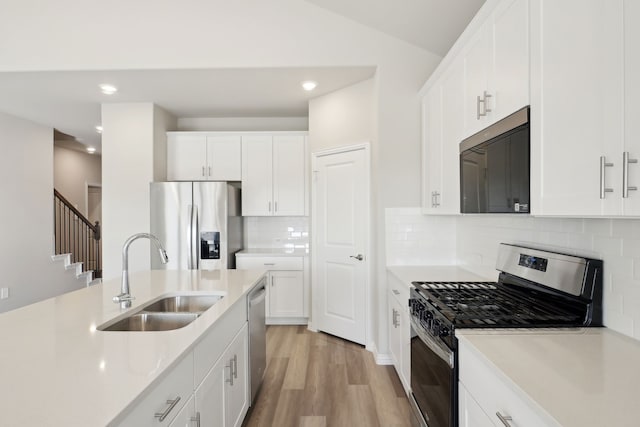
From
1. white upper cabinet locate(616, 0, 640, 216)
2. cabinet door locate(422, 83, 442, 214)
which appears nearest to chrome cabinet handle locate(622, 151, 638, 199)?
white upper cabinet locate(616, 0, 640, 216)

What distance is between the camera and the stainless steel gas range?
1.49 meters

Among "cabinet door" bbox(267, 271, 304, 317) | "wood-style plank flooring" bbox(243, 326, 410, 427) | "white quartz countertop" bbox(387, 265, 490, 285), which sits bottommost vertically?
"wood-style plank flooring" bbox(243, 326, 410, 427)

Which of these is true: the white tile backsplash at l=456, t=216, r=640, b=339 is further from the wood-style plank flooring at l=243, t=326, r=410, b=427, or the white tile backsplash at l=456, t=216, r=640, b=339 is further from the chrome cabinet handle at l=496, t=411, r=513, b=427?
the wood-style plank flooring at l=243, t=326, r=410, b=427

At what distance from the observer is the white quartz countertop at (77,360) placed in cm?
85

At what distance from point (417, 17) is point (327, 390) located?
310 cm

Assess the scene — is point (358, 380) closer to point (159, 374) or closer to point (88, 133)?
point (159, 374)

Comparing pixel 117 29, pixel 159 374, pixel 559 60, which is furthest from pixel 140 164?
pixel 559 60

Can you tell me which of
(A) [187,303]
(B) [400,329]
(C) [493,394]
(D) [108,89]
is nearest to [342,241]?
(B) [400,329]

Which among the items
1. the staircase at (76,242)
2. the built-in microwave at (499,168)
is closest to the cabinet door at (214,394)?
the built-in microwave at (499,168)

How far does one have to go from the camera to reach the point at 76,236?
262 inches

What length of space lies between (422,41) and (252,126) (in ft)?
8.61

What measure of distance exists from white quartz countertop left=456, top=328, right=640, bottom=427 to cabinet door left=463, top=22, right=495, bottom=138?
1105 millimetres

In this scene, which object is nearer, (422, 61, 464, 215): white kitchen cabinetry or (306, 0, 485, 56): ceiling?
(422, 61, 464, 215): white kitchen cabinetry

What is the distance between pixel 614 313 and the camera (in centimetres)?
143
